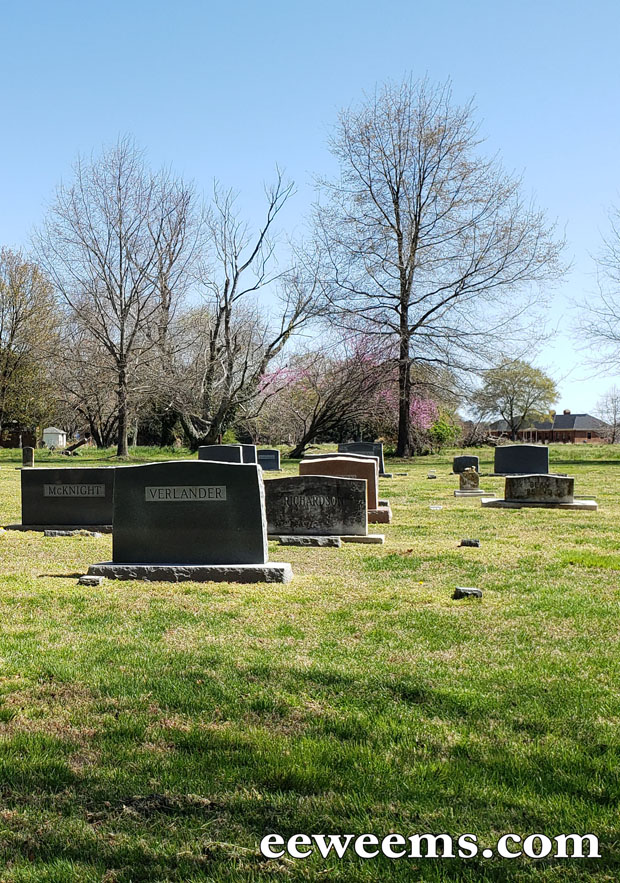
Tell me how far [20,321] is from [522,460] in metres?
30.9

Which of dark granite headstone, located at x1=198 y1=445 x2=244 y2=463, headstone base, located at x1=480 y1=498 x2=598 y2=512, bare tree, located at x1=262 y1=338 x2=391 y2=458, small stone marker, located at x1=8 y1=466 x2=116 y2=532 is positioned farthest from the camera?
bare tree, located at x1=262 y1=338 x2=391 y2=458

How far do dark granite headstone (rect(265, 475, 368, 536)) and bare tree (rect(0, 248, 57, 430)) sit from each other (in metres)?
34.8

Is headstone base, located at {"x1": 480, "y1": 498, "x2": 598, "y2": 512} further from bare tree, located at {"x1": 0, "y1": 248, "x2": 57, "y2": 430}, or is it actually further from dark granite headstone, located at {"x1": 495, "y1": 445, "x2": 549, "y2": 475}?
bare tree, located at {"x1": 0, "y1": 248, "x2": 57, "y2": 430}

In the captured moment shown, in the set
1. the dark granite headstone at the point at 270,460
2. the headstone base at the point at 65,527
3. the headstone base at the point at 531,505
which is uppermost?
the dark granite headstone at the point at 270,460

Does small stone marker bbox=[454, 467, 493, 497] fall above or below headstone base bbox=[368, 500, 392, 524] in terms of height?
above

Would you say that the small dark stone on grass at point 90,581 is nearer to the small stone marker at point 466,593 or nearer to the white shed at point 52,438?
the small stone marker at point 466,593

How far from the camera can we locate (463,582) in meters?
7.55

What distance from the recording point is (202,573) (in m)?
7.45

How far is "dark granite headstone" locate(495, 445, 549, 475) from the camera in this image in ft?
69.9

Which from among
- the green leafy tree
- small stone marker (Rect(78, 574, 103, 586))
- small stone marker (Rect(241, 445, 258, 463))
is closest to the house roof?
the green leafy tree

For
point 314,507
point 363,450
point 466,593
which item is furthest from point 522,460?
point 466,593

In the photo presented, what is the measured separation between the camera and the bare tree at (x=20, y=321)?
42.7m

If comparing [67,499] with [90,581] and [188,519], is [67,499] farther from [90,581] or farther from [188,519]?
[90,581]

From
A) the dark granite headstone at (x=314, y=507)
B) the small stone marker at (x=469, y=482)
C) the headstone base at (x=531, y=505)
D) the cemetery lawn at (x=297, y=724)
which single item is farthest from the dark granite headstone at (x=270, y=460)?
the cemetery lawn at (x=297, y=724)
